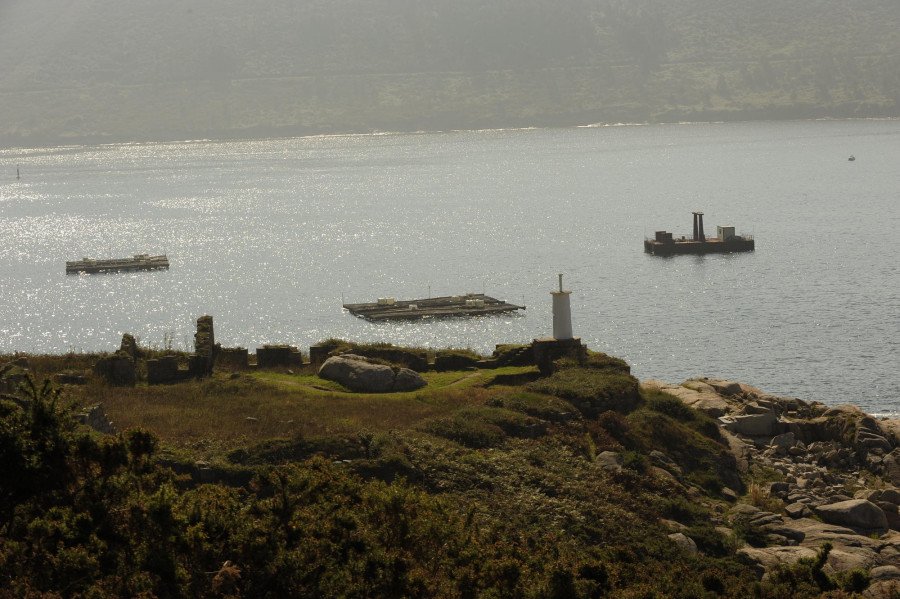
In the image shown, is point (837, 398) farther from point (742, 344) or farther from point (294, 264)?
point (294, 264)

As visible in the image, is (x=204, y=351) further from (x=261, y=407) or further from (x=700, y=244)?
(x=700, y=244)

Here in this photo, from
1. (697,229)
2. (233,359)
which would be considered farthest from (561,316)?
(697,229)

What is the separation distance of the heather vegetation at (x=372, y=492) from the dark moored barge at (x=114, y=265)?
72.8 meters

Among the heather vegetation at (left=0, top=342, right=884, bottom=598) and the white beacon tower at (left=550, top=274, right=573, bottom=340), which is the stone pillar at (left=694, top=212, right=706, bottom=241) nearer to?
the white beacon tower at (left=550, top=274, right=573, bottom=340)

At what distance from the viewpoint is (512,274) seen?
328ft

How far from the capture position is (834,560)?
2758 centimetres

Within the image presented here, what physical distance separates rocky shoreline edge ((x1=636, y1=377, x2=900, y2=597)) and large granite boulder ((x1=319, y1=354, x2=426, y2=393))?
6652 mm

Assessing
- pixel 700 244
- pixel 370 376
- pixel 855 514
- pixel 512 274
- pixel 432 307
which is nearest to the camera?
pixel 855 514

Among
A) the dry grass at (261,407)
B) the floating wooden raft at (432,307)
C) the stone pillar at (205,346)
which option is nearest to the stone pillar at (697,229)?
the floating wooden raft at (432,307)

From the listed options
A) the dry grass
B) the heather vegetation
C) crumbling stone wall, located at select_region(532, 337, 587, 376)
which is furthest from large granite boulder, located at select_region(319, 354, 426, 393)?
crumbling stone wall, located at select_region(532, 337, 587, 376)

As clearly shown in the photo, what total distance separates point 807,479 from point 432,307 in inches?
1909

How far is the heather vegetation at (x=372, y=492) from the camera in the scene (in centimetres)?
1992

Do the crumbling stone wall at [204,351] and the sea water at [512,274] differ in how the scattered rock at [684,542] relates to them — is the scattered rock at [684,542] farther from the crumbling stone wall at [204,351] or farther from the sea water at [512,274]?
the sea water at [512,274]

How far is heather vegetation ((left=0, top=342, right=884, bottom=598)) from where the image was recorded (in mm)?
19922
